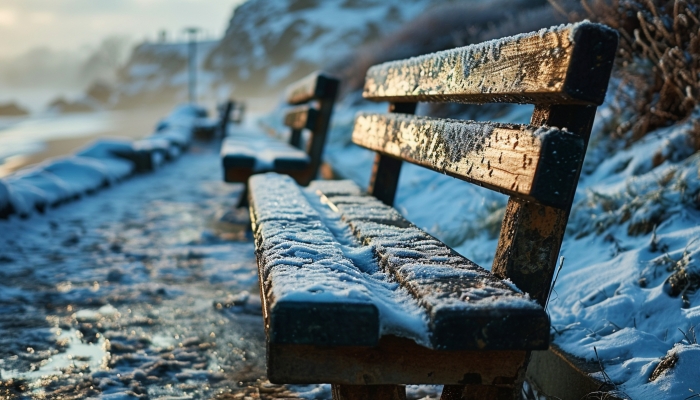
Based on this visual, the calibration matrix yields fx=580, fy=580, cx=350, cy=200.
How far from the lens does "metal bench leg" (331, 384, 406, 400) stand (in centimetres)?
125

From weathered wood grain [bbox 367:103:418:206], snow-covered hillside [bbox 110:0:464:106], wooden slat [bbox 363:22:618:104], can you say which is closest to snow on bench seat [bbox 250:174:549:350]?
wooden slat [bbox 363:22:618:104]

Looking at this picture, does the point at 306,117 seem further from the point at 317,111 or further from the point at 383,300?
the point at 383,300

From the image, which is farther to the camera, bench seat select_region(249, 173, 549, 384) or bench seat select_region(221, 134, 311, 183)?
bench seat select_region(221, 134, 311, 183)

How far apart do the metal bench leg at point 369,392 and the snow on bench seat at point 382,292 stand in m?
0.20

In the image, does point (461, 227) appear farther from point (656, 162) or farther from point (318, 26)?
point (318, 26)

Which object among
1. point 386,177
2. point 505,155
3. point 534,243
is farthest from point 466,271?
point 386,177

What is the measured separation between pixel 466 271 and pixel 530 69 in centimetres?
48

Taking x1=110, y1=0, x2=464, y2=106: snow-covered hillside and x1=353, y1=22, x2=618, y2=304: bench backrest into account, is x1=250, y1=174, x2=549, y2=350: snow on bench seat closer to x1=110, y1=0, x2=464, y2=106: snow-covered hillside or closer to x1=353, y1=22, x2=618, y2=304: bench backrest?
x1=353, y1=22, x2=618, y2=304: bench backrest

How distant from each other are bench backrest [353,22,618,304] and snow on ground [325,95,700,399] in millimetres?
497

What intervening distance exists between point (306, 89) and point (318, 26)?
77.1 m

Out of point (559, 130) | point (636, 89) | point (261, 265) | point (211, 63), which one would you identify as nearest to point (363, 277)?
point (261, 265)

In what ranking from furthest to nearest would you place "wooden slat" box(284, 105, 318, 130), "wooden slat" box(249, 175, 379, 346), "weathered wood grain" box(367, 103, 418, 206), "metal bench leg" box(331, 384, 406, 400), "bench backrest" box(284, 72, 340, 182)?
"wooden slat" box(284, 105, 318, 130)
"bench backrest" box(284, 72, 340, 182)
"weathered wood grain" box(367, 103, 418, 206)
"metal bench leg" box(331, 384, 406, 400)
"wooden slat" box(249, 175, 379, 346)

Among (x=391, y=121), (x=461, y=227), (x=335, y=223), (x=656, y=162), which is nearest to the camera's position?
(x=335, y=223)

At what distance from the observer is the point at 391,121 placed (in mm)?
2279
